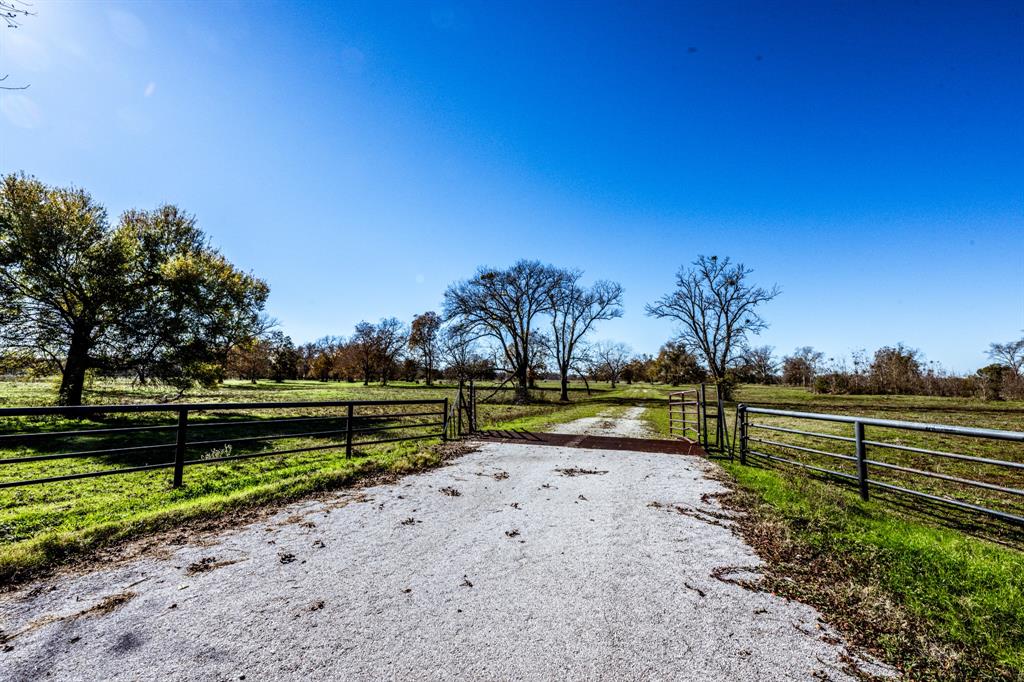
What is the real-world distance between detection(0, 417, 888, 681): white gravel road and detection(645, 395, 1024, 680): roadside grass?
36cm

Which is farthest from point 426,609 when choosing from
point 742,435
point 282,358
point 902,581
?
point 282,358

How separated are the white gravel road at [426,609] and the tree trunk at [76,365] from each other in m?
17.6

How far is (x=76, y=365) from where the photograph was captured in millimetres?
15672

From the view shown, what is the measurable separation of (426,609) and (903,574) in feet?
13.6

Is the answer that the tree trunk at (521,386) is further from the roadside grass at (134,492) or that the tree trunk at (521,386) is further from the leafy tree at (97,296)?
the roadside grass at (134,492)

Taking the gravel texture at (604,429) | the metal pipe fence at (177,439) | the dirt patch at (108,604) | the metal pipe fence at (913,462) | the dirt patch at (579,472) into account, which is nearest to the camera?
the dirt patch at (108,604)

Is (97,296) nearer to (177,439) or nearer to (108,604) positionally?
(177,439)

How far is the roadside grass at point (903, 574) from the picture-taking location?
2635 mm

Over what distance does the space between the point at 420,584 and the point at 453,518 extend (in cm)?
163

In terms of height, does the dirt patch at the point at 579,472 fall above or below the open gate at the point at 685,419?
below

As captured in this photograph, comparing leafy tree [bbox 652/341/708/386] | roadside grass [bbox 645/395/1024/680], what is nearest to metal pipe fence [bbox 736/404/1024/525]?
roadside grass [bbox 645/395/1024/680]

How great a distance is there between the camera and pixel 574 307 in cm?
3722

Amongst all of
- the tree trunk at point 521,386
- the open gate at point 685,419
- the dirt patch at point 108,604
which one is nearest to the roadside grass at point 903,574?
the open gate at point 685,419

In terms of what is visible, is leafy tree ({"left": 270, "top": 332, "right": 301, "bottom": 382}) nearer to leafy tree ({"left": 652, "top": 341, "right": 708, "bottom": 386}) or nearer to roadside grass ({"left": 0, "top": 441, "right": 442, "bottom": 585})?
leafy tree ({"left": 652, "top": 341, "right": 708, "bottom": 386})
